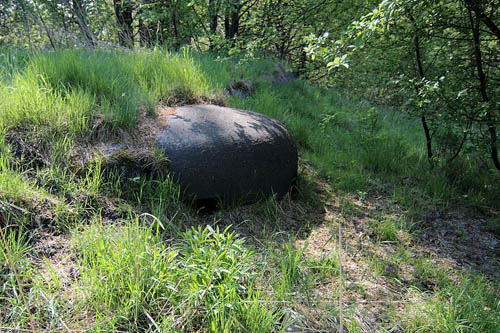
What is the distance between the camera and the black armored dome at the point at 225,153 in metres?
2.89

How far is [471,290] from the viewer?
2.30 metres

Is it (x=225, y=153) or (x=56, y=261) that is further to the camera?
(x=225, y=153)

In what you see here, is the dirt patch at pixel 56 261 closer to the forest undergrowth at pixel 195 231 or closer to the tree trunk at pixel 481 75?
the forest undergrowth at pixel 195 231

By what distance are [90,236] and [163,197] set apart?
0.77 meters

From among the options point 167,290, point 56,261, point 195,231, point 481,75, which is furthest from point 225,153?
point 481,75

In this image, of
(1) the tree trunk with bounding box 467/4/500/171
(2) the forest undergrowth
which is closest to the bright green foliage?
(2) the forest undergrowth

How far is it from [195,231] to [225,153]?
1.09 metres

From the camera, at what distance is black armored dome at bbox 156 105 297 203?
289 centimetres

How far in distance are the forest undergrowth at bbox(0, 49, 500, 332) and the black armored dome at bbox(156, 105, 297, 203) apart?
16 centimetres

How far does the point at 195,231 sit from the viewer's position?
2018mm

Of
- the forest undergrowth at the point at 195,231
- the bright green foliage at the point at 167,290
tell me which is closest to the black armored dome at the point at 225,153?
the forest undergrowth at the point at 195,231

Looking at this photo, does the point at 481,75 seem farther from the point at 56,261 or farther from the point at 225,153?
the point at 56,261

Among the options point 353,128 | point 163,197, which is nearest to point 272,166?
point 163,197

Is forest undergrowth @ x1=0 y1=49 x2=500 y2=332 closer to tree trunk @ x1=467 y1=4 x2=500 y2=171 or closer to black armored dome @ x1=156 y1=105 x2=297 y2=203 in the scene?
black armored dome @ x1=156 y1=105 x2=297 y2=203
